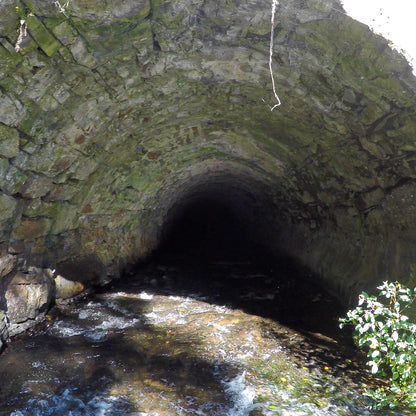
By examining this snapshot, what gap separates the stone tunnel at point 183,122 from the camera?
11.0ft

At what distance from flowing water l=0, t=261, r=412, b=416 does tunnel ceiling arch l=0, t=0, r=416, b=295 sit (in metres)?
1.04

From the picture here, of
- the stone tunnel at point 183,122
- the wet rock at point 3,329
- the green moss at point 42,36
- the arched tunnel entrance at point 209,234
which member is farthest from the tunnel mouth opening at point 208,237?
the green moss at point 42,36

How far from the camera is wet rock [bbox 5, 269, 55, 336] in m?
4.29

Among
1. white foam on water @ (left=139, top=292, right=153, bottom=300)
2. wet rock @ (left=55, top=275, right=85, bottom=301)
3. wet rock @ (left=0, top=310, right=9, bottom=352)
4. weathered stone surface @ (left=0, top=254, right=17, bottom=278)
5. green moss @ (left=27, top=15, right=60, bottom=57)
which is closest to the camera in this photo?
green moss @ (left=27, top=15, right=60, bottom=57)

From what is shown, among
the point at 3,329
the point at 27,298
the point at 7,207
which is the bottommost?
the point at 3,329

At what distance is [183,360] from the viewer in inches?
155

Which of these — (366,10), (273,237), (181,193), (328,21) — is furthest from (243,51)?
(273,237)

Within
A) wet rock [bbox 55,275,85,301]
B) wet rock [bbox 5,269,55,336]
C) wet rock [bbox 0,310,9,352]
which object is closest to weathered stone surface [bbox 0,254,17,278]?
wet rock [bbox 5,269,55,336]

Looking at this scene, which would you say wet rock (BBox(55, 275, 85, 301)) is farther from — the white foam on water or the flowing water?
the white foam on water

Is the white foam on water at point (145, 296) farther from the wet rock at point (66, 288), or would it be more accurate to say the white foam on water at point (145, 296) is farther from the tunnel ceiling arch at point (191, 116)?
the wet rock at point (66, 288)

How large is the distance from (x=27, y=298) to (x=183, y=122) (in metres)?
3.29

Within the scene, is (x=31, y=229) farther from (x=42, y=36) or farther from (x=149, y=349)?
(x=42, y=36)

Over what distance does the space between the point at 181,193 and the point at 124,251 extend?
3005mm

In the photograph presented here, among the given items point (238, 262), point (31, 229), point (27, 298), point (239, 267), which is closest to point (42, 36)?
point (31, 229)
